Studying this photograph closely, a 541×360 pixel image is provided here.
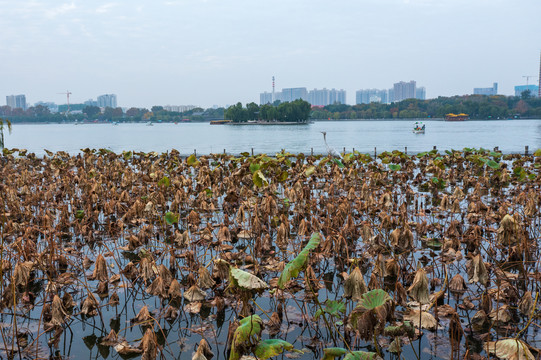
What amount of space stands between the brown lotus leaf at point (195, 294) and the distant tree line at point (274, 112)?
144 m

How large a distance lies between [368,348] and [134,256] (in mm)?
5608

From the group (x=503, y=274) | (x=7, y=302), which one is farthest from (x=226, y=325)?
(x=503, y=274)

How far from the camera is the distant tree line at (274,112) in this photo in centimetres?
14988

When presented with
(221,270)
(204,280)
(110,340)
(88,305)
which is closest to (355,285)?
(221,270)

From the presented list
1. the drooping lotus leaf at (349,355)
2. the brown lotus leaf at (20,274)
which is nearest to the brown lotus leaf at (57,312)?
the brown lotus leaf at (20,274)

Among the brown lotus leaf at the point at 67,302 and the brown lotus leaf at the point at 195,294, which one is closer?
the brown lotus leaf at the point at 67,302

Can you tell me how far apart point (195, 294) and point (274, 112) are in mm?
147209

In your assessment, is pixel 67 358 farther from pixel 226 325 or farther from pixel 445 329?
pixel 445 329

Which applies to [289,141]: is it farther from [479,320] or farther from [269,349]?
[269,349]

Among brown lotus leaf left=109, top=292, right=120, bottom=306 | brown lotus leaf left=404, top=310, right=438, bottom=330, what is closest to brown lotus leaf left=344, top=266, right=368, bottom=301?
brown lotus leaf left=404, top=310, right=438, bottom=330

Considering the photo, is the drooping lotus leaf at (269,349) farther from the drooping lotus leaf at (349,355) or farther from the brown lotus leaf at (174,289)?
the brown lotus leaf at (174,289)

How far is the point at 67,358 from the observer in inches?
222

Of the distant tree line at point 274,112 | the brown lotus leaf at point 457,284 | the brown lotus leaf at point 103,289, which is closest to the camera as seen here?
the brown lotus leaf at point 457,284

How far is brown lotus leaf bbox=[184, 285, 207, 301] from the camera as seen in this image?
21.6 feet
